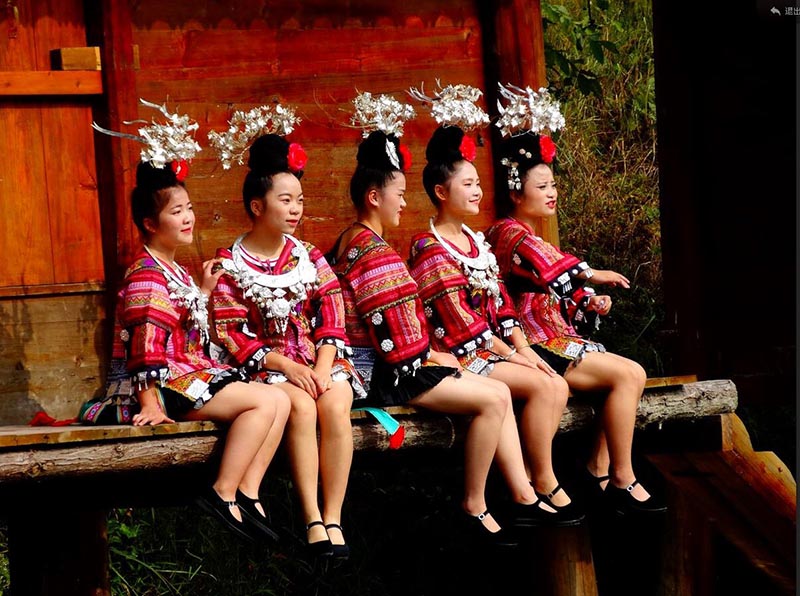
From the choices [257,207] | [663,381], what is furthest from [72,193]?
[663,381]

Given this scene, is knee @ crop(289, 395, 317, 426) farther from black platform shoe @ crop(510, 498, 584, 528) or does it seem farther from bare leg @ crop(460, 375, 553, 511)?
black platform shoe @ crop(510, 498, 584, 528)

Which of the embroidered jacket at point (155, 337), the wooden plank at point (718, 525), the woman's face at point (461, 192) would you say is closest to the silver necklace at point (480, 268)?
the woman's face at point (461, 192)

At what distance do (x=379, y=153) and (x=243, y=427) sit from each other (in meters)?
1.35

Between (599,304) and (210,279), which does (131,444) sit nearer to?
(210,279)

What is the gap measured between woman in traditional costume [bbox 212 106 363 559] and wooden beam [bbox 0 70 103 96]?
841 mm

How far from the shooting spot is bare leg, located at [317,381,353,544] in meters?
5.14

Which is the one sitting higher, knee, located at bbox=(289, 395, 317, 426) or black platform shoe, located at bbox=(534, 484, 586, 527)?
knee, located at bbox=(289, 395, 317, 426)

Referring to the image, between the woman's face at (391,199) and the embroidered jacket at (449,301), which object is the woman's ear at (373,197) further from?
the embroidered jacket at (449,301)

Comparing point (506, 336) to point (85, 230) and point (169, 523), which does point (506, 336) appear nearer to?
point (85, 230)

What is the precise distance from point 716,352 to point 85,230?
12.2 feet

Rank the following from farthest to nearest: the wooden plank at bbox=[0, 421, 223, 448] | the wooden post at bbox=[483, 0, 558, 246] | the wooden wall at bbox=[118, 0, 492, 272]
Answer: the wooden post at bbox=[483, 0, 558, 246]
the wooden wall at bbox=[118, 0, 492, 272]
the wooden plank at bbox=[0, 421, 223, 448]

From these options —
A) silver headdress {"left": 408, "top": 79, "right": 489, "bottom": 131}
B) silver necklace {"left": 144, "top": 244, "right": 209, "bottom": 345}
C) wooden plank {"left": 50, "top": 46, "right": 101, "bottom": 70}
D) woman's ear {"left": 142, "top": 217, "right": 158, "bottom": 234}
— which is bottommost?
silver necklace {"left": 144, "top": 244, "right": 209, "bottom": 345}

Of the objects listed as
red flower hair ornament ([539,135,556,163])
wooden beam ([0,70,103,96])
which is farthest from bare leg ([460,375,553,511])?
wooden beam ([0,70,103,96])

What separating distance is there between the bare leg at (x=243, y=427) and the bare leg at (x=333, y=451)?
21 cm
